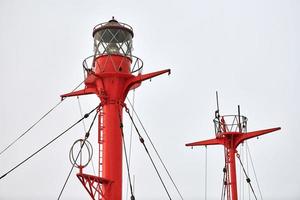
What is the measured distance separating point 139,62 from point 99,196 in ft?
11.5

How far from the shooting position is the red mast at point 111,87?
30.9 feet

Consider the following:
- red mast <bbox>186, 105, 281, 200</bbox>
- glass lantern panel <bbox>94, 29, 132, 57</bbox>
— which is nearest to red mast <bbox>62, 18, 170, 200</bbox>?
glass lantern panel <bbox>94, 29, 132, 57</bbox>

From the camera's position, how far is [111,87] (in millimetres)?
9984

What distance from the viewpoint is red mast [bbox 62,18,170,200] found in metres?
9.43

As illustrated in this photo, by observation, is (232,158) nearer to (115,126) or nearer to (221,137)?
(221,137)

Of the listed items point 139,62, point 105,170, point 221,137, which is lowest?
point 105,170

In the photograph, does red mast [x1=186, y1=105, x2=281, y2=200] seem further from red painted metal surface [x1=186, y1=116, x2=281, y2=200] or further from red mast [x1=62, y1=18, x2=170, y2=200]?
red mast [x1=62, y1=18, x2=170, y2=200]

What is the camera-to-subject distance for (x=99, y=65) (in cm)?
1022

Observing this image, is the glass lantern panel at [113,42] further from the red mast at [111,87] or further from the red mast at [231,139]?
the red mast at [231,139]

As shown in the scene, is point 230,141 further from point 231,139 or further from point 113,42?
point 113,42

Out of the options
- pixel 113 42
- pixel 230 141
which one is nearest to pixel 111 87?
pixel 113 42

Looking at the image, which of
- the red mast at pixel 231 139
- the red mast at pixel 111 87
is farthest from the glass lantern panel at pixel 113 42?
the red mast at pixel 231 139

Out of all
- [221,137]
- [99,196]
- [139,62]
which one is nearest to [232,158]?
[221,137]

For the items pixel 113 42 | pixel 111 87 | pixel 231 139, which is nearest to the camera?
pixel 111 87
